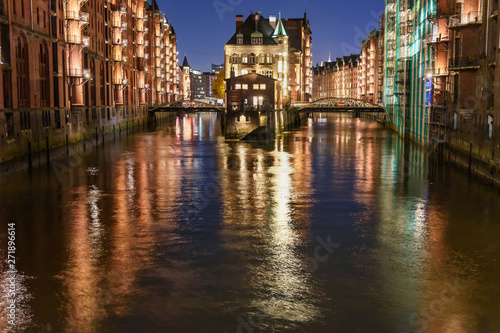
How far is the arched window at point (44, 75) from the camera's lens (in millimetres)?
49688

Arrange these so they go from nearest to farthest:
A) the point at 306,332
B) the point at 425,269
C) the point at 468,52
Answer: the point at 306,332 → the point at 425,269 → the point at 468,52

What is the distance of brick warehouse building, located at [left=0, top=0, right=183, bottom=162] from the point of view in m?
41.3

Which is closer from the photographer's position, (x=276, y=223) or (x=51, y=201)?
(x=276, y=223)

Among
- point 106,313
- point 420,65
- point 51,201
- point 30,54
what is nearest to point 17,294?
point 106,313

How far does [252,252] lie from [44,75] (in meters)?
37.8

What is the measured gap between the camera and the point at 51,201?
28.4m

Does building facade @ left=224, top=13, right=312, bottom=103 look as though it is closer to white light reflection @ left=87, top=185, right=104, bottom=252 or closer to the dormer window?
the dormer window

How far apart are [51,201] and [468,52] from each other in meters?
30.3

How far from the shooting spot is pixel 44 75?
1988 inches

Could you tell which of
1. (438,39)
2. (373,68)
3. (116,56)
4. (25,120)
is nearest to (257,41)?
(116,56)

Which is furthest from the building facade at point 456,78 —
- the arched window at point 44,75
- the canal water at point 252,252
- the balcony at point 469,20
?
the arched window at point 44,75

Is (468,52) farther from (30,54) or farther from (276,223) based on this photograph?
(30,54)

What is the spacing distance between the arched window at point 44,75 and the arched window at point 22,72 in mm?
3887

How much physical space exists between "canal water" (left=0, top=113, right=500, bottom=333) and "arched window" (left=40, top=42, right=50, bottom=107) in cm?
1419
